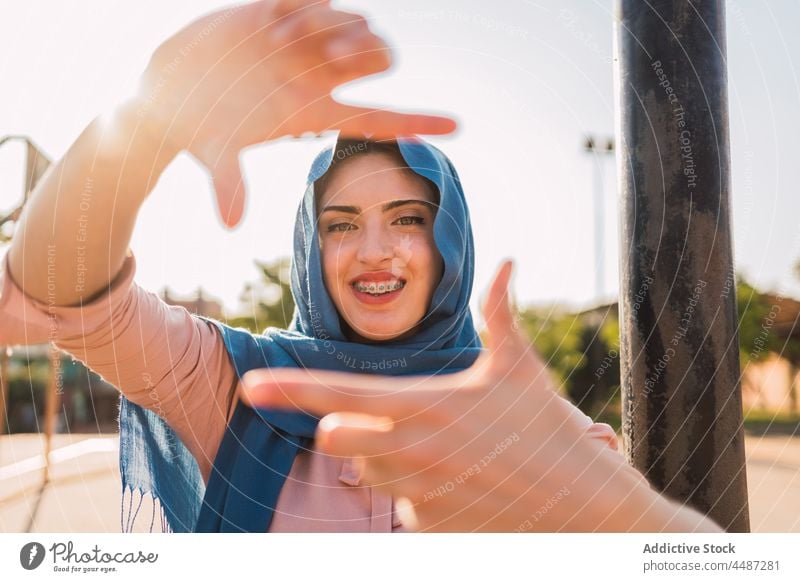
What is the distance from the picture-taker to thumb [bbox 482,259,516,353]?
0.40 m

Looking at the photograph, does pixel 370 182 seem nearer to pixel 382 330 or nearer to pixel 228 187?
pixel 382 330

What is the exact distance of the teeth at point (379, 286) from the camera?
83 cm

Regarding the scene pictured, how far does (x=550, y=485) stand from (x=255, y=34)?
0.42 metres

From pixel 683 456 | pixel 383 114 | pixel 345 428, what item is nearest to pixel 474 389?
pixel 345 428

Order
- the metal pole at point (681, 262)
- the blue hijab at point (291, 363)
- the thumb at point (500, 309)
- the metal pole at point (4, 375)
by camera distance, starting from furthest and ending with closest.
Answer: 1. the metal pole at point (4, 375)
2. the blue hijab at point (291, 363)
3. the metal pole at point (681, 262)
4. the thumb at point (500, 309)

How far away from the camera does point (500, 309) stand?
414 millimetres

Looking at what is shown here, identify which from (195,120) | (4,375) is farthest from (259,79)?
(4,375)

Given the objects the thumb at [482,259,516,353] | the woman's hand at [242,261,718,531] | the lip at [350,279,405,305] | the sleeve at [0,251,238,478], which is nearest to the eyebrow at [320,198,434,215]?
the lip at [350,279,405,305]

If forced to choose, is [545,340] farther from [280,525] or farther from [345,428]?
[345,428]

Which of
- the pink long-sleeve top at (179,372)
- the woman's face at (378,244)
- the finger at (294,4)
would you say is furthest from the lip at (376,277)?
the finger at (294,4)

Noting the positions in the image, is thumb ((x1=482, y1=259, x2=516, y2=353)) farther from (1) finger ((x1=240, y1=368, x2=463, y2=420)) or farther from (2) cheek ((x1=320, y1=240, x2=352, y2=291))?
(2) cheek ((x1=320, y1=240, x2=352, y2=291))

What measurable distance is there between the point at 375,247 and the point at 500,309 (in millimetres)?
422

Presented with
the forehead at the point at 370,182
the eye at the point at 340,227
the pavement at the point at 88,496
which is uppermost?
the forehead at the point at 370,182

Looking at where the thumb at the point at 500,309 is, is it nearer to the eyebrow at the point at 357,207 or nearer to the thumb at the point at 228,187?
the thumb at the point at 228,187
